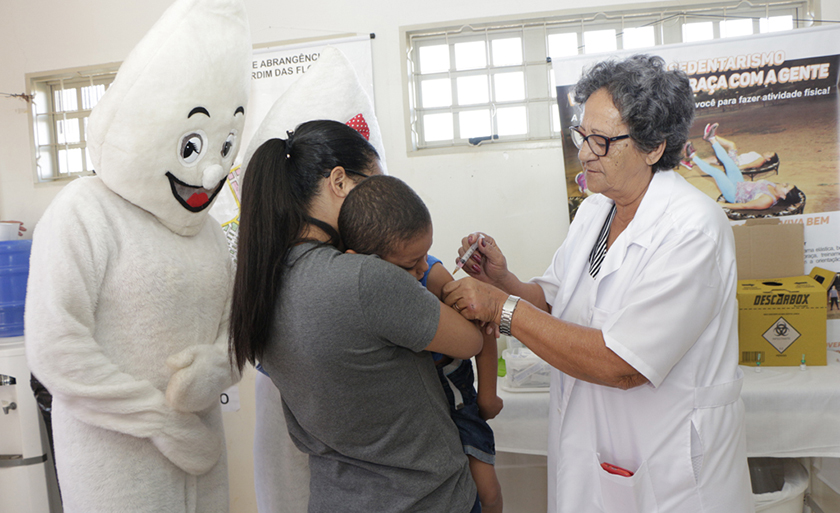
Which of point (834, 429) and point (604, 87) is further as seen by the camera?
point (834, 429)

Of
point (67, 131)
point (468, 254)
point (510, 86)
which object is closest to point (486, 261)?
point (468, 254)

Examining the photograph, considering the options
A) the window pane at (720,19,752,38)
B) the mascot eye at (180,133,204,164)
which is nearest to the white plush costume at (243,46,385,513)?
the mascot eye at (180,133,204,164)

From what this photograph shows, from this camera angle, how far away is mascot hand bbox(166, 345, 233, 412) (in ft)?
4.20

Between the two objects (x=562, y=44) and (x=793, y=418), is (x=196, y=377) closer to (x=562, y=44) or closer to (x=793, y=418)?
(x=793, y=418)

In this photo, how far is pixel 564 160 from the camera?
2.42 m

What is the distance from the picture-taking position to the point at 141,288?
1.29 m

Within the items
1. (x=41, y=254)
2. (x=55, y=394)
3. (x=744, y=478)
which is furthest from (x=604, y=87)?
(x=55, y=394)

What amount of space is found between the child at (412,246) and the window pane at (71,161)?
2.74 meters

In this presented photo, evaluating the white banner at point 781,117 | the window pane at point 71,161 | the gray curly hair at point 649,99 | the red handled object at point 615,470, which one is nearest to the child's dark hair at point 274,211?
the gray curly hair at point 649,99

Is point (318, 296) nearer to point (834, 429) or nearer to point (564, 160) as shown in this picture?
point (564, 160)

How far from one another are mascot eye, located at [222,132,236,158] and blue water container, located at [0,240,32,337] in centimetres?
157

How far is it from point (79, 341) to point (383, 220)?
775 mm

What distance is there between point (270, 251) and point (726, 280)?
939 mm

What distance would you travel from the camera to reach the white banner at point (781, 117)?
2.27 m
